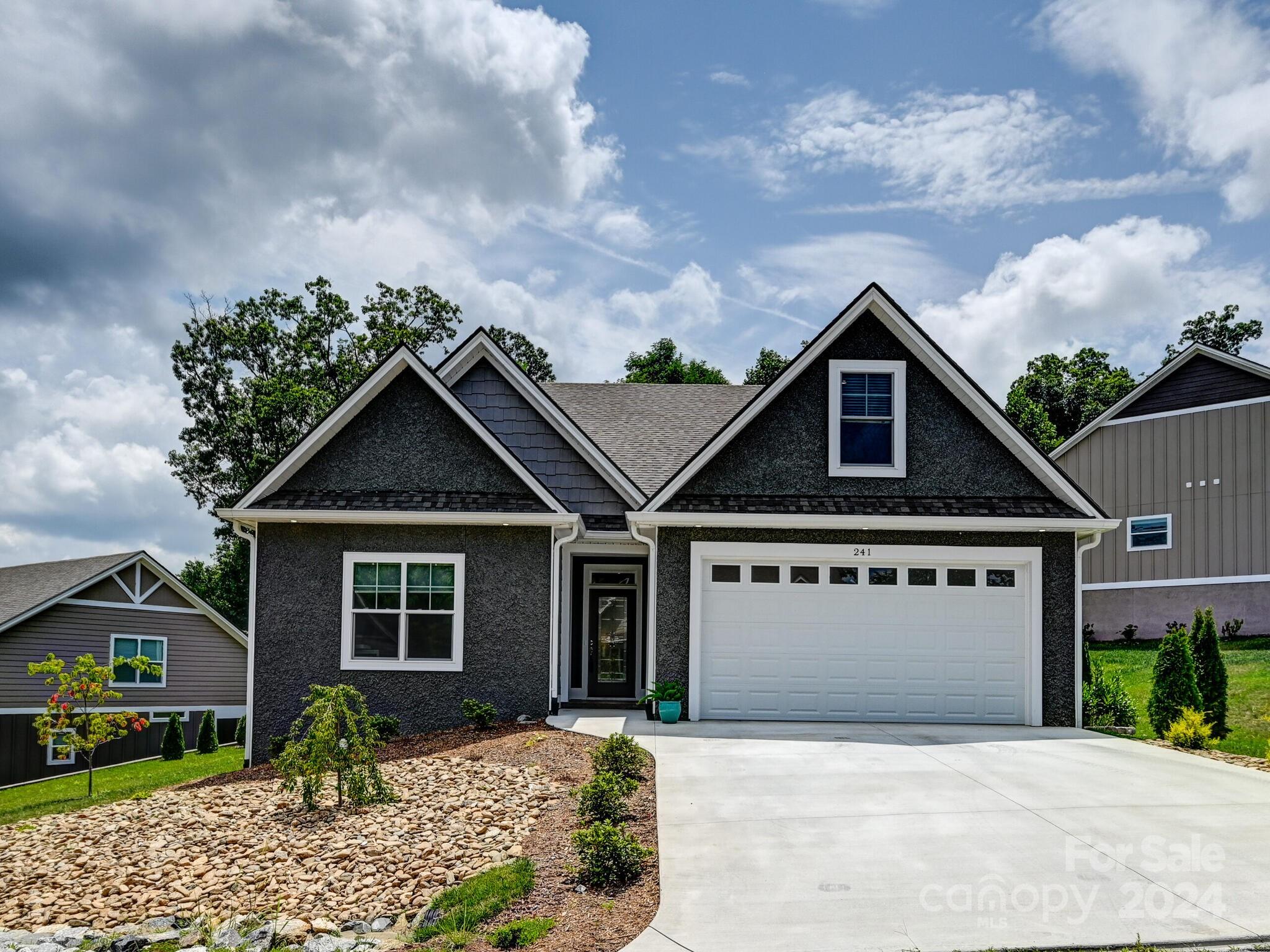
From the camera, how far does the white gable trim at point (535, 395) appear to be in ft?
52.0

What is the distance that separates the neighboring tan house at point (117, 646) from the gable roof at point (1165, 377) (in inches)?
869

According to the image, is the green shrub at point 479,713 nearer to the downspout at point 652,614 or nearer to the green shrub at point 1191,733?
the downspout at point 652,614

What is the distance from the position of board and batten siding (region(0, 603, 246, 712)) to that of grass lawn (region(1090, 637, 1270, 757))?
942 inches

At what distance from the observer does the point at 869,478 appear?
1420 centimetres

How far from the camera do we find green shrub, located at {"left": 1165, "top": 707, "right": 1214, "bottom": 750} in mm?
12328

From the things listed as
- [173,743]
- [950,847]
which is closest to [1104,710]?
[950,847]

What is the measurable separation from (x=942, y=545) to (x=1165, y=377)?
13.0 m

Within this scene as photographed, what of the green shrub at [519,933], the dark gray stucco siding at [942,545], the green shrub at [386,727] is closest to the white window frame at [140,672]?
the green shrub at [386,727]

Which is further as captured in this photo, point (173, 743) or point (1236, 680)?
point (173, 743)

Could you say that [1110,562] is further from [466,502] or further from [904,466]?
[466,502]

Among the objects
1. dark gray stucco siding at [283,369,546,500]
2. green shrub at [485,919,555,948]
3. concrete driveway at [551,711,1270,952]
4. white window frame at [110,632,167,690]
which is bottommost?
white window frame at [110,632,167,690]

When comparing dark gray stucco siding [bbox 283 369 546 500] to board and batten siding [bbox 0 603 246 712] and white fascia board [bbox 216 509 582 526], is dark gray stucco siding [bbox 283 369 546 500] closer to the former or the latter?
white fascia board [bbox 216 509 582 526]

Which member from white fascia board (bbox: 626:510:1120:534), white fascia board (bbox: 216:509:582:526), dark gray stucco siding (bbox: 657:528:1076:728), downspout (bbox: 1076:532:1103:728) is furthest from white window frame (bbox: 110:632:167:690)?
downspout (bbox: 1076:532:1103:728)

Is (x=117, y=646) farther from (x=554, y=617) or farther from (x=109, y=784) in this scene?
(x=554, y=617)
